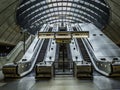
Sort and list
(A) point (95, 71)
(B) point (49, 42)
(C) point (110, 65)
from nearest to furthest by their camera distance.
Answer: (C) point (110, 65)
(A) point (95, 71)
(B) point (49, 42)

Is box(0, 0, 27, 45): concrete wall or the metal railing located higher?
box(0, 0, 27, 45): concrete wall

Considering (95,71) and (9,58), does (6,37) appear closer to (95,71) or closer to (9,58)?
(9,58)

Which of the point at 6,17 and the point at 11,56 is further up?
the point at 6,17

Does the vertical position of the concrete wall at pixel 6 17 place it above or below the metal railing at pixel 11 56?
above

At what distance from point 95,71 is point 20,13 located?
31388 millimetres

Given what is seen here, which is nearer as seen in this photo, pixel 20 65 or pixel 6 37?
pixel 20 65

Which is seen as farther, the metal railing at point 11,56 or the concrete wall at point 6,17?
the concrete wall at point 6,17

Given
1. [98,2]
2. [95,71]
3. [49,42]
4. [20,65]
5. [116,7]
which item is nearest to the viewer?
[20,65]

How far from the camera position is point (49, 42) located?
1174 inches

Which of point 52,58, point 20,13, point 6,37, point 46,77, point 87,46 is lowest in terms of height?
point 46,77

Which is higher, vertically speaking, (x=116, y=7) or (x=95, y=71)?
(x=116, y=7)

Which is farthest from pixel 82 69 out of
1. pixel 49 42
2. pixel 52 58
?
pixel 49 42

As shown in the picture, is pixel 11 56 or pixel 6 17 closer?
pixel 11 56

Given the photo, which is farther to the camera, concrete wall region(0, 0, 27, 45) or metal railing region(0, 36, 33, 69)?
concrete wall region(0, 0, 27, 45)
